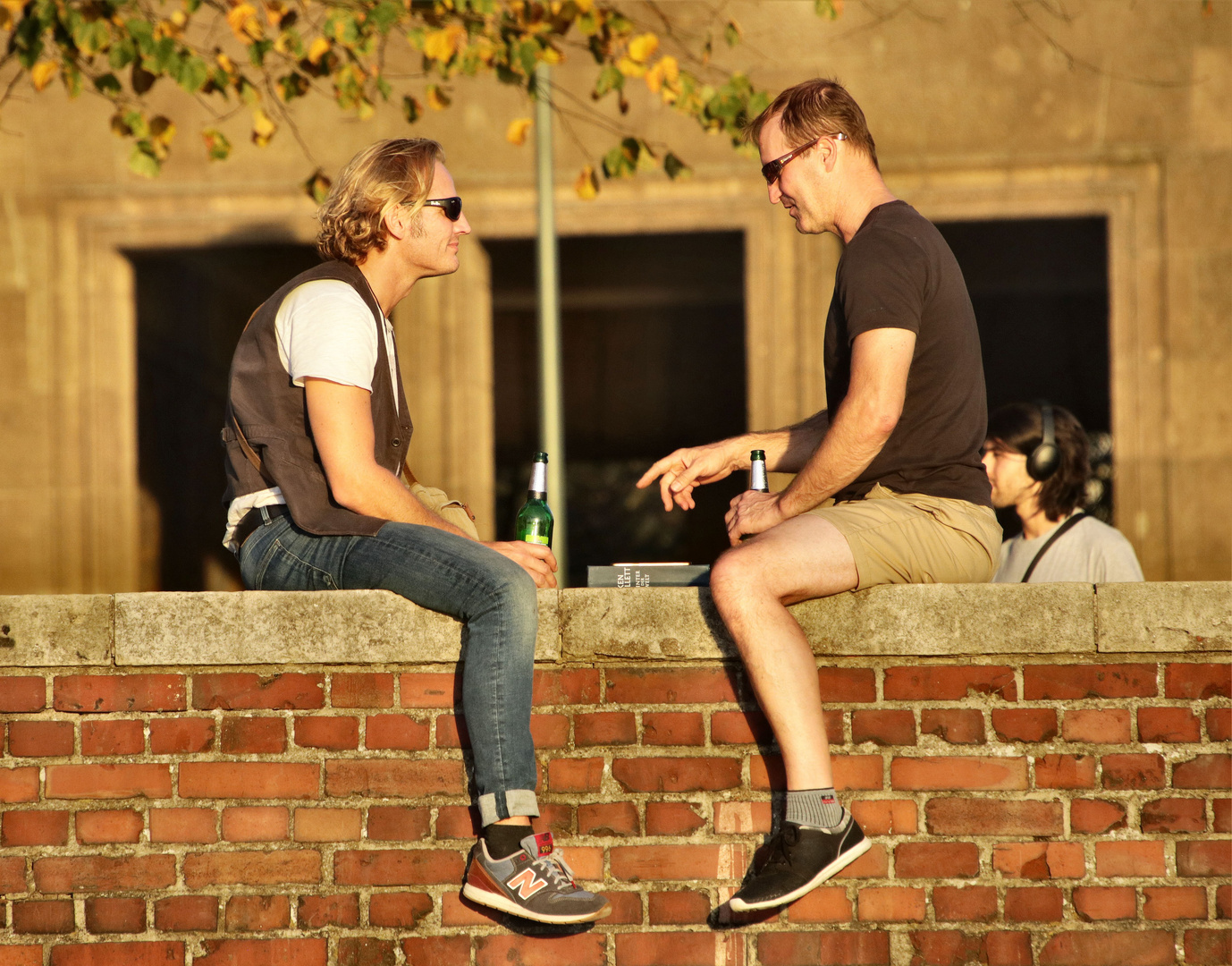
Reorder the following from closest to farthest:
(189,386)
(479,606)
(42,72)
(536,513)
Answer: (479,606)
(536,513)
(42,72)
(189,386)

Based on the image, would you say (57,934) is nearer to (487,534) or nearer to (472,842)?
(472,842)

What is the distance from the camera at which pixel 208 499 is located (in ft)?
36.4

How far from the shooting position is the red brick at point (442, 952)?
334cm

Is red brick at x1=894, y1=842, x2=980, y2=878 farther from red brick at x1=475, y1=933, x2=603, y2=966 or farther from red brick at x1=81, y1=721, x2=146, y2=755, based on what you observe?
red brick at x1=81, y1=721, x2=146, y2=755

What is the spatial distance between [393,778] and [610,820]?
588 millimetres

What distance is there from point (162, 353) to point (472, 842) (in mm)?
7940

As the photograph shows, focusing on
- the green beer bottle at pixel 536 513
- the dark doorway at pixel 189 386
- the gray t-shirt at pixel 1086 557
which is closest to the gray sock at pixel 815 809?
the green beer bottle at pixel 536 513

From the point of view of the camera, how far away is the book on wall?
3.54 meters

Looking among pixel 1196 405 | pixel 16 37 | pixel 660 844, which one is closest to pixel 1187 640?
pixel 660 844

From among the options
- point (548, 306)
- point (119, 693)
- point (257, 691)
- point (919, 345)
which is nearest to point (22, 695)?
point (119, 693)

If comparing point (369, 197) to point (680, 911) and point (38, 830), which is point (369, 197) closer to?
point (38, 830)

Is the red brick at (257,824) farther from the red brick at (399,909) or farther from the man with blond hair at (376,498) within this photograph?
the man with blond hair at (376,498)

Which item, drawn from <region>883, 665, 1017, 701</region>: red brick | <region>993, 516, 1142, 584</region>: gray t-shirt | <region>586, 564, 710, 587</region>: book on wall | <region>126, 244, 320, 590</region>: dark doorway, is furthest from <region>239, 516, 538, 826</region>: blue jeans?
<region>126, 244, 320, 590</region>: dark doorway

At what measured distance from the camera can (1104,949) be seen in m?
3.31
